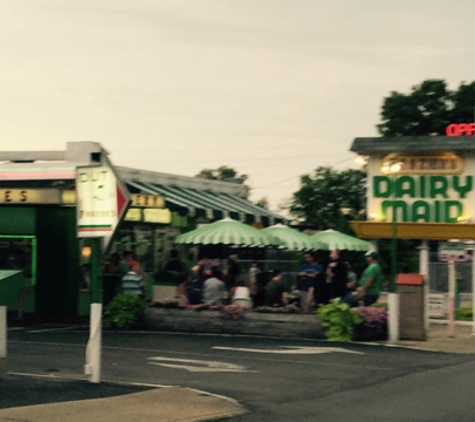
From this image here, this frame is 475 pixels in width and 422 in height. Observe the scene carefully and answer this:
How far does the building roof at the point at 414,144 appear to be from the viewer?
25.5 meters

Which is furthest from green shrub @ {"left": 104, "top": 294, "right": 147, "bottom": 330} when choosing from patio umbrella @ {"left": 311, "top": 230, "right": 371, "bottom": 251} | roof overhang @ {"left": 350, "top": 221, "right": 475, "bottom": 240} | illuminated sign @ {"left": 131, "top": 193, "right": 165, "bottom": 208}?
patio umbrella @ {"left": 311, "top": 230, "right": 371, "bottom": 251}

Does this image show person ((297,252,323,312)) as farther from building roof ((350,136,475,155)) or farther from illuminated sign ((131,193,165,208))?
illuminated sign ((131,193,165,208))

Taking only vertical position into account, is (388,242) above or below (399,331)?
Result: above

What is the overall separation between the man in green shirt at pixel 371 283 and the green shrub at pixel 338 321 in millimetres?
1967

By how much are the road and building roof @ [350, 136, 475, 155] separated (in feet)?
23.3

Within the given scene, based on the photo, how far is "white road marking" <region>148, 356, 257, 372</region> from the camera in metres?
15.6

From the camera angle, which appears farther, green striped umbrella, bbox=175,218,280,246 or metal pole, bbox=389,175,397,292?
green striped umbrella, bbox=175,218,280,246

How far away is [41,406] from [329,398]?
137 inches

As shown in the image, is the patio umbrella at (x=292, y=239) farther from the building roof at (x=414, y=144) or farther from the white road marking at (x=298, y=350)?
the white road marking at (x=298, y=350)

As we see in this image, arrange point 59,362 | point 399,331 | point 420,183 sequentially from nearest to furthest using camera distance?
point 59,362 < point 399,331 < point 420,183

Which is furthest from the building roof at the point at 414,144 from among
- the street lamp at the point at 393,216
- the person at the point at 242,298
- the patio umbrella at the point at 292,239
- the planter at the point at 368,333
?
the planter at the point at 368,333

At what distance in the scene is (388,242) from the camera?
35938 millimetres

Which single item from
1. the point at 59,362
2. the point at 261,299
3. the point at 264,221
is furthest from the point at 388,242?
the point at 59,362

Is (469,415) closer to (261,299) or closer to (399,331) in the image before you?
Result: (399,331)
